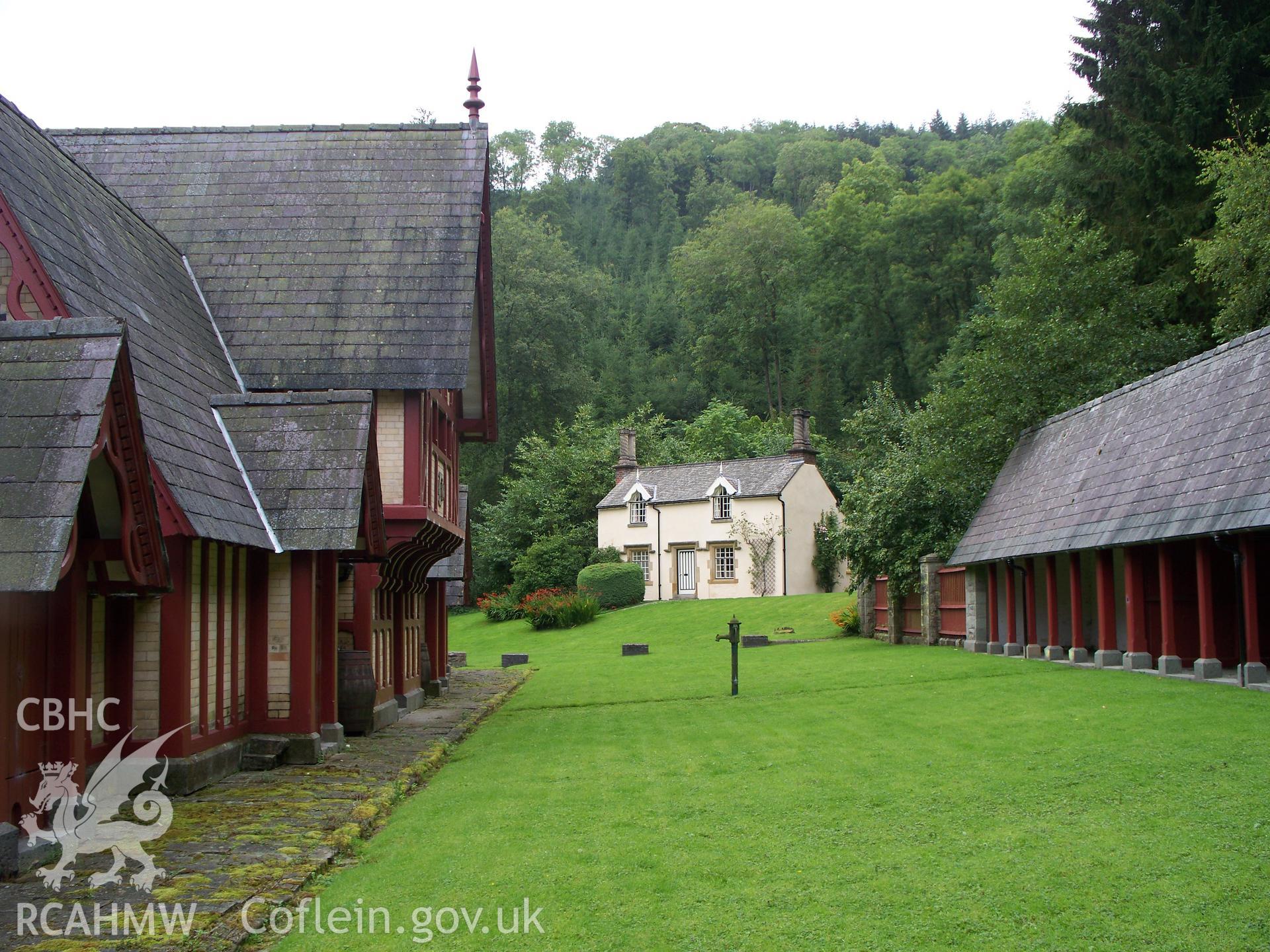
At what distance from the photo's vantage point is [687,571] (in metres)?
53.3

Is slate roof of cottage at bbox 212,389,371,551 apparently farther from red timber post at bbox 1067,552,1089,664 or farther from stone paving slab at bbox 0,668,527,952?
red timber post at bbox 1067,552,1089,664

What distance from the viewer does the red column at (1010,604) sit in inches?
944

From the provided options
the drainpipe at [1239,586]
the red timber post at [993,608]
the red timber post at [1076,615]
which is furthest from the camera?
the red timber post at [993,608]

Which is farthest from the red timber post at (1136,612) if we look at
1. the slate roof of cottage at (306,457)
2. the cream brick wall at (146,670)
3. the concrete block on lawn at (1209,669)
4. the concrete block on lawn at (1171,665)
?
the cream brick wall at (146,670)

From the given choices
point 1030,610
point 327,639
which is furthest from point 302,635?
point 1030,610

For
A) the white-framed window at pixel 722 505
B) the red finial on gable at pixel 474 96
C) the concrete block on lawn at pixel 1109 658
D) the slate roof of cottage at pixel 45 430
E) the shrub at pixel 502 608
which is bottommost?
the shrub at pixel 502 608

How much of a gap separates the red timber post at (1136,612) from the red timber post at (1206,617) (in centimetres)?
172

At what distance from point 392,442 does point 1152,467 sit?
1274 centimetres

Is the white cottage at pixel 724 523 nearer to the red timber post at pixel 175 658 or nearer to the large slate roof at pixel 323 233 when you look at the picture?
the large slate roof at pixel 323 233

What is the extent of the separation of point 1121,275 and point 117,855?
30688 millimetres

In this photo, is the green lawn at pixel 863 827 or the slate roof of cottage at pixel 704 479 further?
the slate roof of cottage at pixel 704 479

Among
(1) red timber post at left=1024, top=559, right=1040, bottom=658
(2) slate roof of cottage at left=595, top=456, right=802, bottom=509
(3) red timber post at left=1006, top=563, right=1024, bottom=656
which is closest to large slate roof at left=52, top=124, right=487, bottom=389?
(1) red timber post at left=1024, top=559, right=1040, bottom=658

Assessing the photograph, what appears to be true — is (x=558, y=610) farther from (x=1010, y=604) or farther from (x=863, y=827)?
(x=863, y=827)

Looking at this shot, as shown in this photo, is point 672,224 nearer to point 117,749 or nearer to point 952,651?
point 952,651
